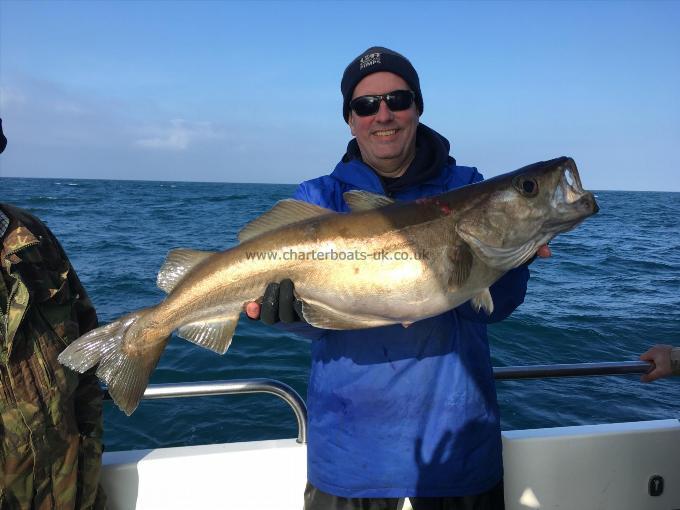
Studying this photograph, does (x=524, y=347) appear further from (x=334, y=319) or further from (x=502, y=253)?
(x=334, y=319)

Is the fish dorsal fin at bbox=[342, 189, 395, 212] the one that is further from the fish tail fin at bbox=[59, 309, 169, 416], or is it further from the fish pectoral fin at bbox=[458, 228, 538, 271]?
the fish tail fin at bbox=[59, 309, 169, 416]

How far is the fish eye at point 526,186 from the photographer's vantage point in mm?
2641

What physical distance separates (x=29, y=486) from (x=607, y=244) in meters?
27.6

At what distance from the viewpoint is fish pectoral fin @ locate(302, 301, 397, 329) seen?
9.14ft

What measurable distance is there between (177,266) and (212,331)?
19.7 inches

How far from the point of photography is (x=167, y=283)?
3135mm

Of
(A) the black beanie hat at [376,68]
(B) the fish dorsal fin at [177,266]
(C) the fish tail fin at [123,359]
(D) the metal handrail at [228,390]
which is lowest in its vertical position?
(D) the metal handrail at [228,390]

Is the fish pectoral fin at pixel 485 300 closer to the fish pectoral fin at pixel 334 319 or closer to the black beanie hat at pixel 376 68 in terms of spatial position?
the fish pectoral fin at pixel 334 319

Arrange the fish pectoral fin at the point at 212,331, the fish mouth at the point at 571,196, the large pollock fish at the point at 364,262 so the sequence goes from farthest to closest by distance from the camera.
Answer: the fish pectoral fin at the point at 212,331 → the large pollock fish at the point at 364,262 → the fish mouth at the point at 571,196

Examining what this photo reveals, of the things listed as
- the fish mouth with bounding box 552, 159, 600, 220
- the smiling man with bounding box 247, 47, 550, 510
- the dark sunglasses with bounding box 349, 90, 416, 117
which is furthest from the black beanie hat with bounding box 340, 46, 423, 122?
the smiling man with bounding box 247, 47, 550, 510

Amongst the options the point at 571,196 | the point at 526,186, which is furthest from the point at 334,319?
the point at 571,196

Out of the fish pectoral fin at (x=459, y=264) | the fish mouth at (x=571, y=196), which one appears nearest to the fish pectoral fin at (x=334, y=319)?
the fish pectoral fin at (x=459, y=264)

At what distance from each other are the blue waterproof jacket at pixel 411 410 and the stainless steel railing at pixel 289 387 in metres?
0.60

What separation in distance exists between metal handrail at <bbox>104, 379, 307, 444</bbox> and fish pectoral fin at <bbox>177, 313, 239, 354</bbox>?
458 mm
